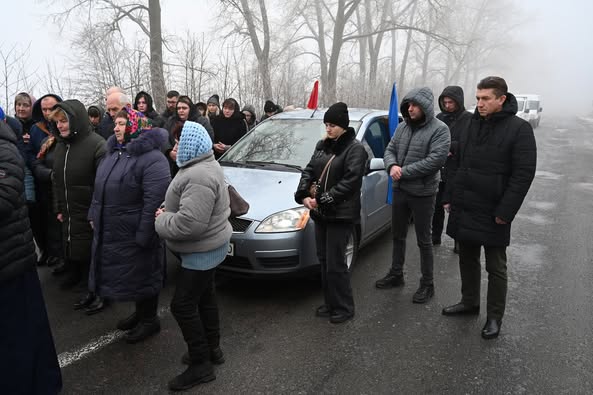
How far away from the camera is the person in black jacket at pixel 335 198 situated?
3348 millimetres

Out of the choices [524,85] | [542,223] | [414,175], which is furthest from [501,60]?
[414,175]

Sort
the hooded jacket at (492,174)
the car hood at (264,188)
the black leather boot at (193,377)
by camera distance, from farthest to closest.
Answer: the car hood at (264,188), the hooded jacket at (492,174), the black leather boot at (193,377)

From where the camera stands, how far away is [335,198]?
10.9 feet

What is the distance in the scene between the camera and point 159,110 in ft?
32.8

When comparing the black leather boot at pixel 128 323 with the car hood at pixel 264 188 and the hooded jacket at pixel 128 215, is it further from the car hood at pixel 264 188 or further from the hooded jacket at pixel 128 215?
the car hood at pixel 264 188

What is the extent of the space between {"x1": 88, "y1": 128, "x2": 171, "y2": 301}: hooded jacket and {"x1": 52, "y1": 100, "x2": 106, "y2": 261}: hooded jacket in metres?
0.66

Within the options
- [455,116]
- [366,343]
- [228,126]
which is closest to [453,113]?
[455,116]

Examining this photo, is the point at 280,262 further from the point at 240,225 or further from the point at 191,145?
the point at 191,145

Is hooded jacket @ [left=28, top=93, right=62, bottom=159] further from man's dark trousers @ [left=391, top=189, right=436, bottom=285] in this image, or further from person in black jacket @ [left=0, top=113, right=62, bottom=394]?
man's dark trousers @ [left=391, top=189, right=436, bottom=285]

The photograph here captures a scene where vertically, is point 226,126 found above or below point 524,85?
below

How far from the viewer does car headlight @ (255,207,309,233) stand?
3.68 m

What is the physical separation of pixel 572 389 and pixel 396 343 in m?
1.18

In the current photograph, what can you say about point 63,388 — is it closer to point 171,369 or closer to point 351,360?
point 171,369

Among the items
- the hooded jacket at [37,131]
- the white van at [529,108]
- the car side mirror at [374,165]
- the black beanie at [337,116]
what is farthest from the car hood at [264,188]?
the white van at [529,108]
